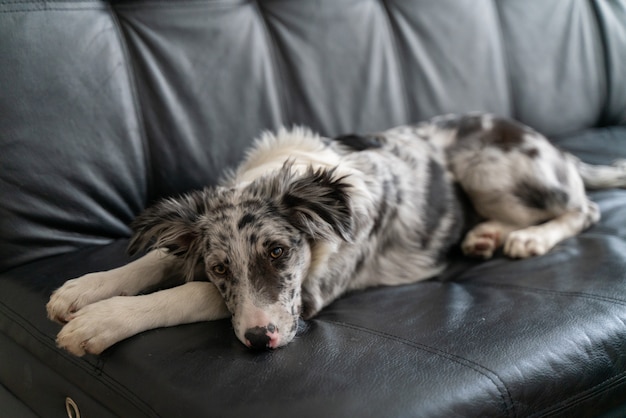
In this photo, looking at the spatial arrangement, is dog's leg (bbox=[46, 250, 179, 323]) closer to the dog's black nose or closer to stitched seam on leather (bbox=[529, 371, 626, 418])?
the dog's black nose

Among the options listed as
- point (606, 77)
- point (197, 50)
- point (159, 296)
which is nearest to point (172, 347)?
point (159, 296)

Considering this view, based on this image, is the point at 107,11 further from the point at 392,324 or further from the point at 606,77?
the point at 606,77

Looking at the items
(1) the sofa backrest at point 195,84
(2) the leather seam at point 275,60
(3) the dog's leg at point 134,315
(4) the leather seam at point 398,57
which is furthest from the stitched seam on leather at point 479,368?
(4) the leather seam at point 398,57

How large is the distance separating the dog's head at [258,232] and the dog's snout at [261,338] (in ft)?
0.24

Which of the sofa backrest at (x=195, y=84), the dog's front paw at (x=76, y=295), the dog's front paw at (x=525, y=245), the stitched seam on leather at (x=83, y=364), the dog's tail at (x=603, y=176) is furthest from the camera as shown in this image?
the dog's tail at (x=603, y=176)

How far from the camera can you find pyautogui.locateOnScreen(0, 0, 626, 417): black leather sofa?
5.01 feet

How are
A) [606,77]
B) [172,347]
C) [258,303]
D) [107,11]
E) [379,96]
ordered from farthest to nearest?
1. [606,77]
2. [379,96]
3. [107,11]
4. [258,303]
5. [172,347]

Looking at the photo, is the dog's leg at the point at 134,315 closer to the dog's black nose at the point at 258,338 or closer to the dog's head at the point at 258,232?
the dog's head at the point at 258,232

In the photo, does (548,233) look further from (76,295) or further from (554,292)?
(76,295)

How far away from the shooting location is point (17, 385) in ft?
6.77

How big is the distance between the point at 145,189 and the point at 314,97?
85cm

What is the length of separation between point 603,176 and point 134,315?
223cm

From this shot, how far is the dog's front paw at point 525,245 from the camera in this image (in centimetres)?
239

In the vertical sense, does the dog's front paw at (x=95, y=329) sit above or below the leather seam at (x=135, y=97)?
below
